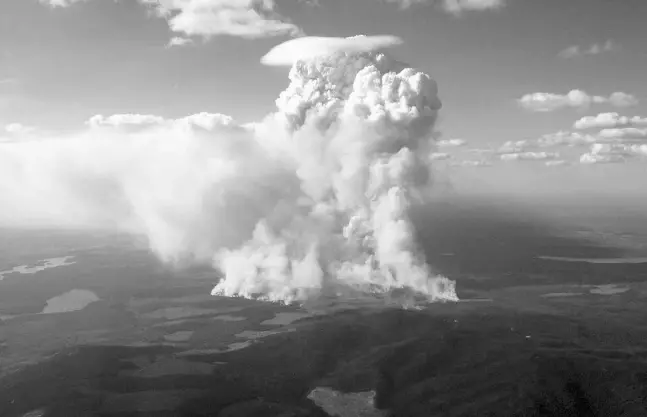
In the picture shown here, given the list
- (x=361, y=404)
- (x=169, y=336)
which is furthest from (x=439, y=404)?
(x=169, y=336)

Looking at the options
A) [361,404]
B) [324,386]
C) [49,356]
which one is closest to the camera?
[361,404]

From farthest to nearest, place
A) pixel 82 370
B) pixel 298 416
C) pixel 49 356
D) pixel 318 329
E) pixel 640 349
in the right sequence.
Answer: pixel 318 329
pixel 640 349
pixel 49 356
pixel 82 370
pixel 298 416

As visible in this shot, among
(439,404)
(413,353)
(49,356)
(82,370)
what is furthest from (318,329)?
(49,356)

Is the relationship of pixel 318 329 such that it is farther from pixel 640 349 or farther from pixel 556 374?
pixel 640 349

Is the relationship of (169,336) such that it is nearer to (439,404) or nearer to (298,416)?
(298,416)

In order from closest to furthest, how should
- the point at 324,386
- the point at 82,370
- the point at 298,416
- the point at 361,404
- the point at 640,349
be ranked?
the point at 298,416 → the point at 361,404 → the point at 324,386 → the point at 82,370 → the point at 640,349

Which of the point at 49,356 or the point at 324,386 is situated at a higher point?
the point at 49,356

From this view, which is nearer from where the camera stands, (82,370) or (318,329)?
(82,370)

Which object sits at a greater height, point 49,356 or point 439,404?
point 49,356

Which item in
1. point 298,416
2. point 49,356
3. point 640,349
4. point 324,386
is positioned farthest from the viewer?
point 640,349
